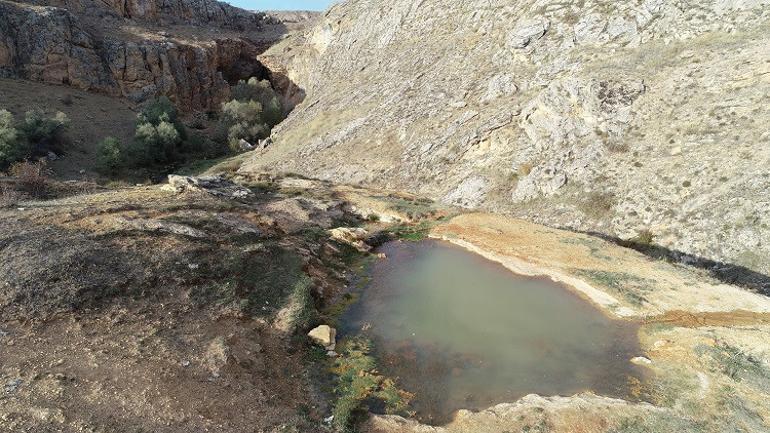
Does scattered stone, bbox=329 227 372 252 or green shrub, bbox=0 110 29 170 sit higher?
scattered stone, bbox=329 227 372 252

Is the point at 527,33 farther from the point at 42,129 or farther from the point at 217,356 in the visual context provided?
the point at 42,129

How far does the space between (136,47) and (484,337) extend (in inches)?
2525

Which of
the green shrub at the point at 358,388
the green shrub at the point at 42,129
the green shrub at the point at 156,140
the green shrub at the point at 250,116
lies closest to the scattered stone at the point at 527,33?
the green shrub at the point at 358,388

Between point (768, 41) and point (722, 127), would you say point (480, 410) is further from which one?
point (768, 41)

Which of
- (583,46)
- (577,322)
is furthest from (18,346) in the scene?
(583,46)

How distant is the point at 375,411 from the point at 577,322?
26.9ft

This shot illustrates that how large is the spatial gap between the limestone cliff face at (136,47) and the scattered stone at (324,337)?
55.7 m

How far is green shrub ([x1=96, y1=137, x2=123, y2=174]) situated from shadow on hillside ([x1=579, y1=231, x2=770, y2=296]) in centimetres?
4051

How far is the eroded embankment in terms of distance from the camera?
425 inches

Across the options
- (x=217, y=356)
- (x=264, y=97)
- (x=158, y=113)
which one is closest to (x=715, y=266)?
(x=217, y=356)

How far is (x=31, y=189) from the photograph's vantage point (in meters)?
21.8

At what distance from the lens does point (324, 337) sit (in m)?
14.9

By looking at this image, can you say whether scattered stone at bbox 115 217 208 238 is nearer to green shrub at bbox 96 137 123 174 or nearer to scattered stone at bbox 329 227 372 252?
scattered stone at bbox 329 227 372 252

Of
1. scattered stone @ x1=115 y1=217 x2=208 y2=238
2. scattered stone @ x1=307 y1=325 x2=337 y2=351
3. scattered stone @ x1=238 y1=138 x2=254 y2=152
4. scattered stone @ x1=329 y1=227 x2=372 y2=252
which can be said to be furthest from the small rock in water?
scattered stone @ x1=238 y1=138 x2=254 y2=152
